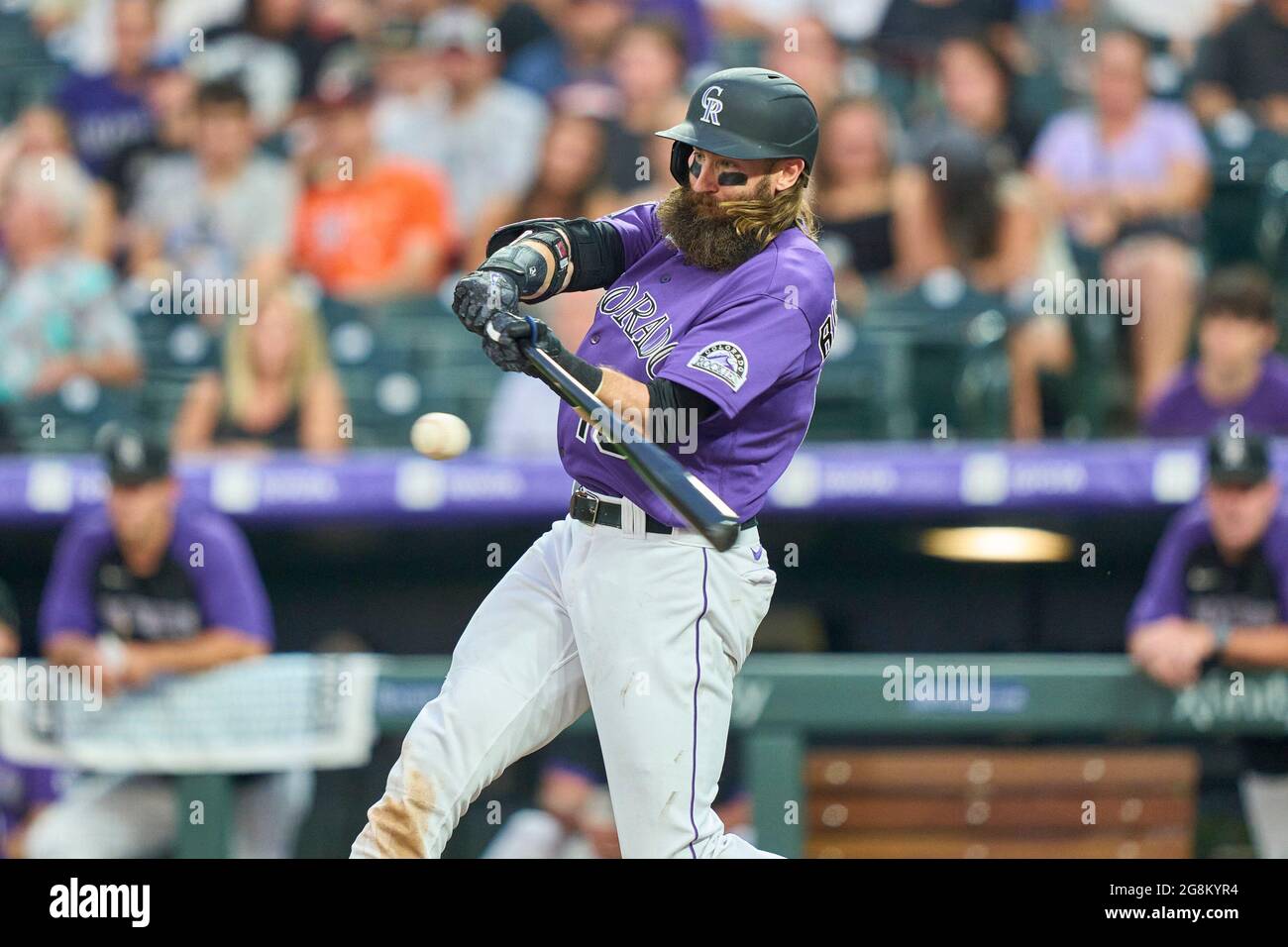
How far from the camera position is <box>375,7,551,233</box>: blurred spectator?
6.56 meters

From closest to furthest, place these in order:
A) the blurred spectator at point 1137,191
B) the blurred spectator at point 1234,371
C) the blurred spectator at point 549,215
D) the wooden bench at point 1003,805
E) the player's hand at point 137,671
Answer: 1. the wooden bench at point 1003,805
2. the player's hand at point 137,671
3. the blurred spectator at point 1234,371
4. the blurred spectator at point 1137,191
5. the blurred spectator at point 549,215

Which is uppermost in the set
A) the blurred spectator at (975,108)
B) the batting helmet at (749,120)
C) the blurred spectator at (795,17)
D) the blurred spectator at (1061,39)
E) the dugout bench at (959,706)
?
the blurred spectator at (795,17)

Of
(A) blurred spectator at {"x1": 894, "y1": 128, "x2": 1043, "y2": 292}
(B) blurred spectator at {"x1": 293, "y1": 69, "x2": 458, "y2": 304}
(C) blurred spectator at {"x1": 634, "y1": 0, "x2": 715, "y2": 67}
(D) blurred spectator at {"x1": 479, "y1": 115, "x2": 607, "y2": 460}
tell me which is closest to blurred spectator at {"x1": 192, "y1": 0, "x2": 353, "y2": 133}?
(B) blurred spectator at {"x1": 293, "y1": 69, "x2": 458, "y2": 304}

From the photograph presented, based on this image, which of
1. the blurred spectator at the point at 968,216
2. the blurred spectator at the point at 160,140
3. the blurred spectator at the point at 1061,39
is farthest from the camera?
the blurred spectator at the point at 160,140

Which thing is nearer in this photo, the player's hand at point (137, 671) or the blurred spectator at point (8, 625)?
the player's hand at point (137, 671)

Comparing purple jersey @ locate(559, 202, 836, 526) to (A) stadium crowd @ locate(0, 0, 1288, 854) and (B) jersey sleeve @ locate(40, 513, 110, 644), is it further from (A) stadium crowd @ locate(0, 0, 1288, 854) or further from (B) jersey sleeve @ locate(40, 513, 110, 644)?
(B) jersey sleeve @ locate(40, 513, 110, 644)

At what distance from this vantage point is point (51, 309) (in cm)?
653

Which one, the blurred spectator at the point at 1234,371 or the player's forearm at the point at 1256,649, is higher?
the blurred spectator at the point at 1234,371

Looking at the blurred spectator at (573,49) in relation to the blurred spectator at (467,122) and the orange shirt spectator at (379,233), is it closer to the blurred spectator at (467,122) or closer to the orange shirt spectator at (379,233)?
the blurred spectator at (467,122)

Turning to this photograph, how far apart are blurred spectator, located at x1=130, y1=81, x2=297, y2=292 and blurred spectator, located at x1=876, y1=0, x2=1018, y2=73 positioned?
7.50 ft

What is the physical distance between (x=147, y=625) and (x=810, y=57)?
305cm

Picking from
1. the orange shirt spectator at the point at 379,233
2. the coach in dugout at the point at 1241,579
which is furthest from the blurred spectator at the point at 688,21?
the coach in dugout at the point at 1241,579

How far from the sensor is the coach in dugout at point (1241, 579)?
5152mm

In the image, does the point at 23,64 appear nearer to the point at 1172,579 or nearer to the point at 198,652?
the point at 198,652
